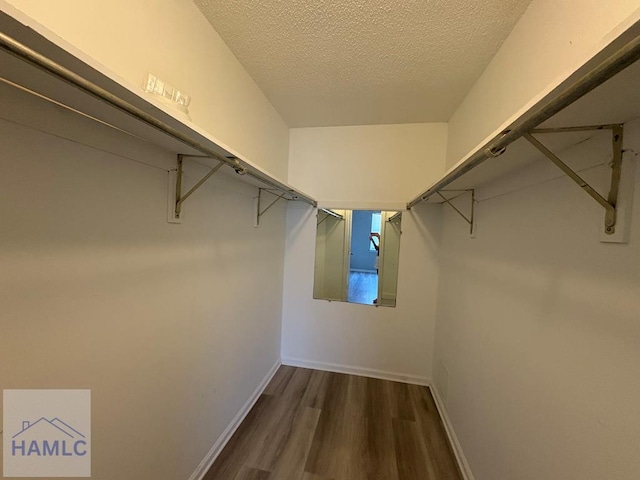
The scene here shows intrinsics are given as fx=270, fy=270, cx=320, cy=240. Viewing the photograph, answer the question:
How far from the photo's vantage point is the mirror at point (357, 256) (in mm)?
2799

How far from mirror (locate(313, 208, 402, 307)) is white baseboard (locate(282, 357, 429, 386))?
69cm

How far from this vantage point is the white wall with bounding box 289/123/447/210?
2.66 m

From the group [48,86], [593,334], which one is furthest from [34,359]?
[593,334]

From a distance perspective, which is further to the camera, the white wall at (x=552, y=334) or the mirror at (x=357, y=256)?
the mirror at (x=357, y=256)

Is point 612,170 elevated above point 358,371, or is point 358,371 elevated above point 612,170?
point 612,170

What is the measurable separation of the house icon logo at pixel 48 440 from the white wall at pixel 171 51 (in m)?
1.04

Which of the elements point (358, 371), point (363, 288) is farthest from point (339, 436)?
point (363, 288)

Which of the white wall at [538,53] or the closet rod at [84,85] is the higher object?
the white wall at [538,53]

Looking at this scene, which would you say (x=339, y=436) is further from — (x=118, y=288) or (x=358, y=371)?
(x=118, y=288)

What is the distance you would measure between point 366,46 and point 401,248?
176 centimetres

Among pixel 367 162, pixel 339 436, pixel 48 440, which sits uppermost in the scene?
pixel 367 162

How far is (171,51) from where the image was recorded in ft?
4.04

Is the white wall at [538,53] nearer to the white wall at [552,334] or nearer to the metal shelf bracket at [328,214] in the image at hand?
the white wall at [552,334]

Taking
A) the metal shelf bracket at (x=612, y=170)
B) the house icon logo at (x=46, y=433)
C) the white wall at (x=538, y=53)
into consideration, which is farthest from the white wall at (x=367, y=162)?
the house icon logo at (x=46, y=433)
